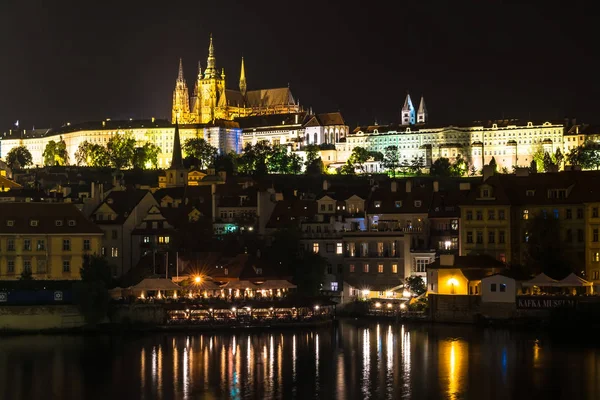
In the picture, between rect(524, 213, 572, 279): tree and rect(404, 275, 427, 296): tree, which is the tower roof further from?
rect(524, 213, 572, 279): tree

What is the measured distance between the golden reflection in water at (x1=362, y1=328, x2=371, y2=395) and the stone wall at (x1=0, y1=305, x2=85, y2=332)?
1398 centimetres

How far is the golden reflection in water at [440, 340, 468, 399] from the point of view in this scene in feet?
154

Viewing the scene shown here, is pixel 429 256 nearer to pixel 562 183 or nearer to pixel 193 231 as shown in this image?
pixel 562 183

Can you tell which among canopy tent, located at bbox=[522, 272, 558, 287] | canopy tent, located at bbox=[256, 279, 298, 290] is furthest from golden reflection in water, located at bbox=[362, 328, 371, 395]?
canopy tent, located at bbox=[522, 272, 558, 287]

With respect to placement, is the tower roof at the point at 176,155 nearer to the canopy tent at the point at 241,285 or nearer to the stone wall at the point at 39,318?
the canopy tent at the point at 241,285

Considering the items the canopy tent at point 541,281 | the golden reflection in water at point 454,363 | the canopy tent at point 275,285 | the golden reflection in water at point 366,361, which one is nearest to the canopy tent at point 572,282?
the canopy tent at point 541,281

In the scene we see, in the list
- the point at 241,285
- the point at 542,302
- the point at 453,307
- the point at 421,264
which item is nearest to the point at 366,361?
the point at 453,307

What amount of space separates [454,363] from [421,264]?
60.6ft

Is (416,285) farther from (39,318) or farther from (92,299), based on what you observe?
(39,318)

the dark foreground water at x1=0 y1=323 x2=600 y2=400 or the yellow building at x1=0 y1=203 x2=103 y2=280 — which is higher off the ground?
the yellow building at x1=0 y1=203 x2=103 y2=280

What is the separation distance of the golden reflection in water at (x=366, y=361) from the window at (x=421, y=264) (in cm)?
826

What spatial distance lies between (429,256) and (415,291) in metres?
2.90

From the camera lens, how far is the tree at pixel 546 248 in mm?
64500

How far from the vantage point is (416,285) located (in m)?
67.8
